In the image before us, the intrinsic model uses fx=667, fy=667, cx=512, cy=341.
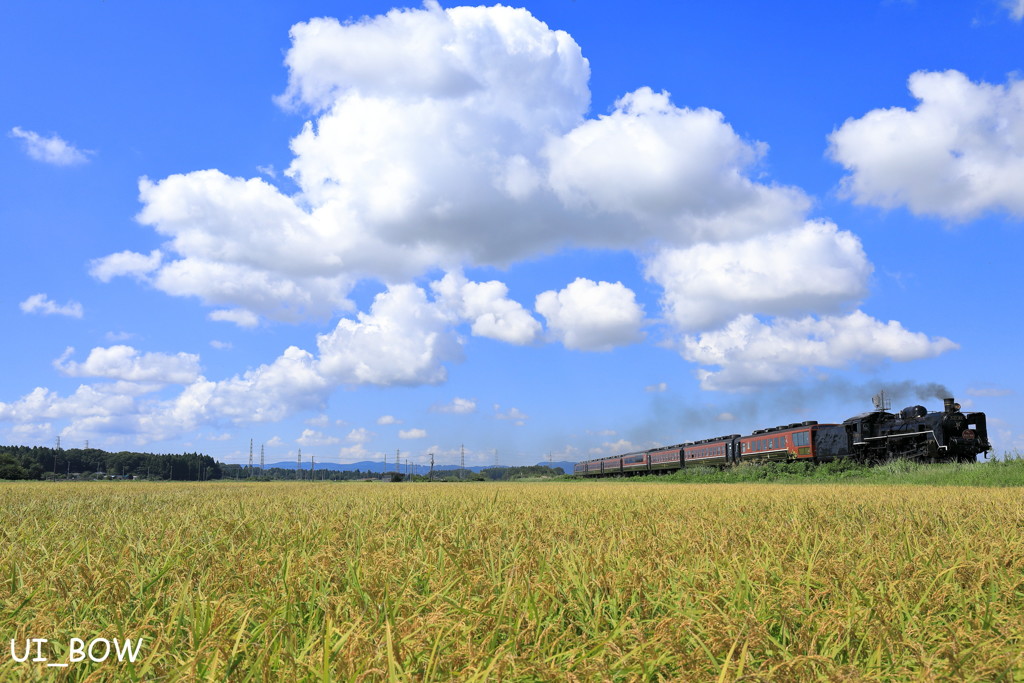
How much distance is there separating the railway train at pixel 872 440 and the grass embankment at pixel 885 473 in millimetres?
2241

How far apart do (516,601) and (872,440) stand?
42.3 meters

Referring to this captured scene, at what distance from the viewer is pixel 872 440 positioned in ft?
129

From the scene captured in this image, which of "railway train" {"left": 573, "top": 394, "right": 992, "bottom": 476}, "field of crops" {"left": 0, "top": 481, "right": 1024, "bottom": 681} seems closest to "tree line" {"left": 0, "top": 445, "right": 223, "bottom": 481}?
"railway train" {"left": 573, "top": 394, "right": 992, "bottom": 476}

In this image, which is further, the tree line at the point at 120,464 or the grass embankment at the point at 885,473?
the tree line at the point at 120,464

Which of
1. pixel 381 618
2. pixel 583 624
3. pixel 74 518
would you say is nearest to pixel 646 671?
pixel 583 624

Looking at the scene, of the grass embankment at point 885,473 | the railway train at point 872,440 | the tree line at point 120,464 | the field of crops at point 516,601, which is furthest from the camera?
the tree line at point 120,464

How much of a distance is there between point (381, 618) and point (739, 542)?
3063mm

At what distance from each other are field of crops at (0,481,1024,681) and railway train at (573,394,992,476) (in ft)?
113

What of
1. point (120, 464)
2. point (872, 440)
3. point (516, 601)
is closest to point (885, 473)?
point (872, 440)

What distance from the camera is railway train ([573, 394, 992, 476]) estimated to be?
35094 mm

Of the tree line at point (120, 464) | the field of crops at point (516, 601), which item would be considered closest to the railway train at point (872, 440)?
the field of crops at point (516, 601)

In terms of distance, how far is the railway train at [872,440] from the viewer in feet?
115

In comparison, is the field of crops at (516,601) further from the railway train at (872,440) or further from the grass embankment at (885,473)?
the railway train at (872,440)

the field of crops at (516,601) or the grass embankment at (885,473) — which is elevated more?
the field of crops at (516,601)
